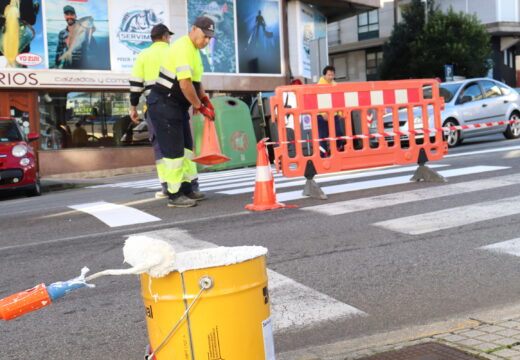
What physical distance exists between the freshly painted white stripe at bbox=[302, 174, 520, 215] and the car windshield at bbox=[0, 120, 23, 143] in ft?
26.8

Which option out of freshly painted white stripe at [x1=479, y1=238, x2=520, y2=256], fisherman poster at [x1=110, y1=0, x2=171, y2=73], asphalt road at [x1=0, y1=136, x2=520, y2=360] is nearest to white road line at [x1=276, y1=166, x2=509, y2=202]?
asphalt road at [x1=0, y1=136, x2=520, y2=360]

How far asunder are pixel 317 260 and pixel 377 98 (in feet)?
12.8

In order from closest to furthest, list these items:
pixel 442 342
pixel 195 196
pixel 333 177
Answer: pixel 442 342, pixel 195 196, pixel 333 177

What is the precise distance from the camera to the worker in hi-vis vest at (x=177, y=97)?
7.05 meters

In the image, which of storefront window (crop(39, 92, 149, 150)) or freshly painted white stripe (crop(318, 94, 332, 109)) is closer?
freshly painted white stripe (crop(318, 94, 332, 109))

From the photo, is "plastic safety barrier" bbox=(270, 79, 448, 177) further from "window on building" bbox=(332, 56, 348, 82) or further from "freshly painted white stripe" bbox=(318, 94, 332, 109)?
"window on building" bbox=(332, 56, 348, 82)

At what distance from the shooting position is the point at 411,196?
7395 mm

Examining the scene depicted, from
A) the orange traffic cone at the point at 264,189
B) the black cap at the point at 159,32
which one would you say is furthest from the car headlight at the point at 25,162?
the orange traffic cone at the point at 264,189

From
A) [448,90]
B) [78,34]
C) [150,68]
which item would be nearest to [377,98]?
[150,68]

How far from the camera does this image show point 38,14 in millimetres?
20188

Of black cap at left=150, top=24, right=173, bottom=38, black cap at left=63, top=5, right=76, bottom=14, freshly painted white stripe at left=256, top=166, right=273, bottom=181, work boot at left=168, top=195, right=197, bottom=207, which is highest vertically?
black cap at left=63, top=5, right=76, bottom=14

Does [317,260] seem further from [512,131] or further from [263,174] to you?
[512,131]

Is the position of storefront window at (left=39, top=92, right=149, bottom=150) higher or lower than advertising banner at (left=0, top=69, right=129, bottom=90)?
lower

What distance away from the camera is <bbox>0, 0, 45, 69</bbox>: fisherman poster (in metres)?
19.5
